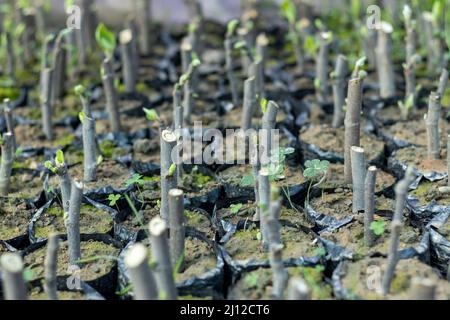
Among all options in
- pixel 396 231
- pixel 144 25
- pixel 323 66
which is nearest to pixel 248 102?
pixel 323 66

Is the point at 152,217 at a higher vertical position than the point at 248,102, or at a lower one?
lower

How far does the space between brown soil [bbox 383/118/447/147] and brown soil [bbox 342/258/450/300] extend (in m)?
0.87

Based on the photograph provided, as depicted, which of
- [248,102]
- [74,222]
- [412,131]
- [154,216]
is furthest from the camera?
[412,131]

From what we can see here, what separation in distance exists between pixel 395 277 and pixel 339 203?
473mm

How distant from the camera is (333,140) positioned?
2695mm

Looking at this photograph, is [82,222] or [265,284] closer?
[265,284]

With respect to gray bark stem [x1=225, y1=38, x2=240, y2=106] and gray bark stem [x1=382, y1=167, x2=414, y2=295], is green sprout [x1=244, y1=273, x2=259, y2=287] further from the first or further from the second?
gray bark stem [x1=225, y1=38, x2=240, y2=106]

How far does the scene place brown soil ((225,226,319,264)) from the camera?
1.97 m

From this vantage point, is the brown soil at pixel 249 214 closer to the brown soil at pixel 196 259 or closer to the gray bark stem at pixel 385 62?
the brown soil at pixel 196 259

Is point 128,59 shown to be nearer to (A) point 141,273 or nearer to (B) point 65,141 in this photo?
(B) point 65,141

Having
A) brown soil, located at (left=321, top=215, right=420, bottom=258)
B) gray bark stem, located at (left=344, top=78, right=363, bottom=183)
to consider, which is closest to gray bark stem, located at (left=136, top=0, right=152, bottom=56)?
gray bark stem, located at (left=344, top=78, right=363, bottom=183)

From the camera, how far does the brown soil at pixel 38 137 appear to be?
9.34 ft
